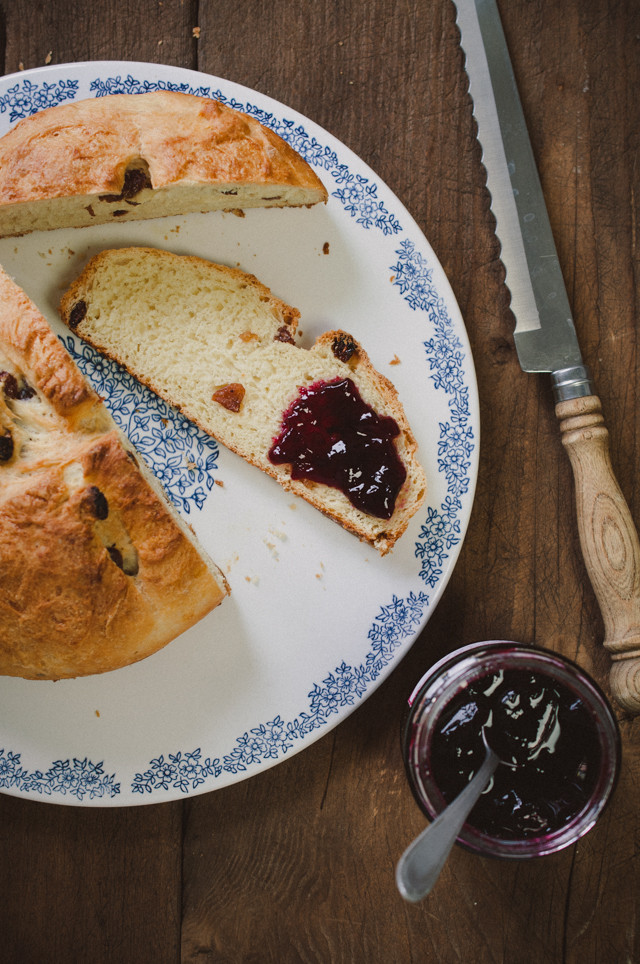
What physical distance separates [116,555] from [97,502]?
0.23 m

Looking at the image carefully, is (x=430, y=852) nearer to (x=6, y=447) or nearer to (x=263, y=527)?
(x=263, y=527)

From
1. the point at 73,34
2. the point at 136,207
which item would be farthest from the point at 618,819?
the point at 73,34

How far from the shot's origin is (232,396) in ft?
9.59

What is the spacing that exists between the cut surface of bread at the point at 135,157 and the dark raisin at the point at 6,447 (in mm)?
996

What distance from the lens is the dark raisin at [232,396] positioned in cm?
292

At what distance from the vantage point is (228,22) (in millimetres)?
3031

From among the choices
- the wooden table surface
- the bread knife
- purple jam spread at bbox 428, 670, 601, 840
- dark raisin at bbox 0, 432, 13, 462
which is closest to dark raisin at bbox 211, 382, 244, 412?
dark raisin at bbox 0, 432, 13, 462

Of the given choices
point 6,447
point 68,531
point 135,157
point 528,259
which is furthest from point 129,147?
point 528,259

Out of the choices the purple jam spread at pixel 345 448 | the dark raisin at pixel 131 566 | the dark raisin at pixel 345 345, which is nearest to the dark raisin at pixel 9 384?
the dark raisin at pixel 131 566

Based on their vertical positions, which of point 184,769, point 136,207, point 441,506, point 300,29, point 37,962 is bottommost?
point 37,962

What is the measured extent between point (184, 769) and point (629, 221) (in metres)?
3.30

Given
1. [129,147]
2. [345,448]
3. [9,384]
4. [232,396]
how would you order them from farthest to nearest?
[232,396] → [345,448] → [129,147] → [9,384]

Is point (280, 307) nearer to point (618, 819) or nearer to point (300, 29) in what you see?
point (300, 29)

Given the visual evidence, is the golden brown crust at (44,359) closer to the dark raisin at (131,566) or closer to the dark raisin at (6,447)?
the dark raisin at (6,447)
